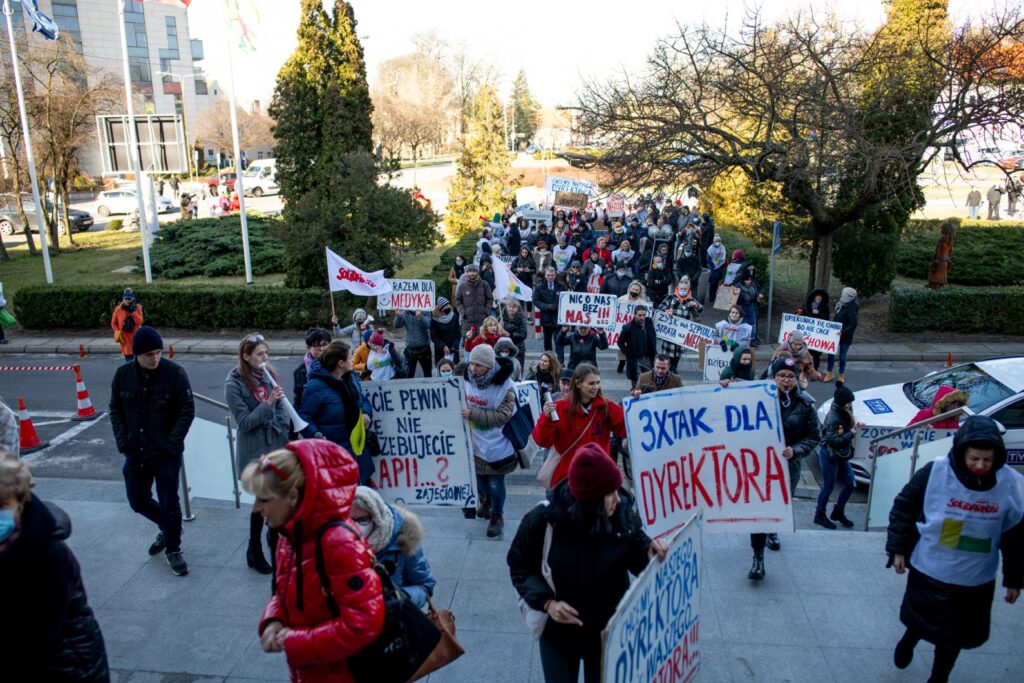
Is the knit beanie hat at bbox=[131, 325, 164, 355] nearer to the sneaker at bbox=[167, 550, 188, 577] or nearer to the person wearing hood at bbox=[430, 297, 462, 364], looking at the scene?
the sneaker at bbox=[167, 550, 188, 577]

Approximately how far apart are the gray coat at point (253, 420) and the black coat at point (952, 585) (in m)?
4.06

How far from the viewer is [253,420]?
18.8ft

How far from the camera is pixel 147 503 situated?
19.3ft

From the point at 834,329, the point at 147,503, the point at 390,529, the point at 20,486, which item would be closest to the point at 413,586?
the point at 390,529

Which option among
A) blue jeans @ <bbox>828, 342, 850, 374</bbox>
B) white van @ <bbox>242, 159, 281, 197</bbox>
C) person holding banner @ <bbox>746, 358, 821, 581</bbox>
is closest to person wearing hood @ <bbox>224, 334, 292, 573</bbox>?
person holding banner @ <bbox>746, 358, 821, 581</bbox>

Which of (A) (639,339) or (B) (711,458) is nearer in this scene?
(B) (711,458)

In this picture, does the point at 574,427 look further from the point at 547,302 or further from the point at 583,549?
the point at 547,302

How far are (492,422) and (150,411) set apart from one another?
259 centimetres

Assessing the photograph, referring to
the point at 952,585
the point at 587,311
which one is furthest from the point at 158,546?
the point at 587,311

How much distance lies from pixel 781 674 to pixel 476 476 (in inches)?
115

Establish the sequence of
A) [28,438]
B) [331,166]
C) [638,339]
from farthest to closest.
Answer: [331,166], [638,339], [28,438]

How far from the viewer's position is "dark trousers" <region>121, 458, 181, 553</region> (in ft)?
18.9

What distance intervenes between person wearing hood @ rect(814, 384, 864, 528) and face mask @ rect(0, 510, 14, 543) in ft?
21.0

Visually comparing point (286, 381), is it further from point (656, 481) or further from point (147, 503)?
point (656, 481)
